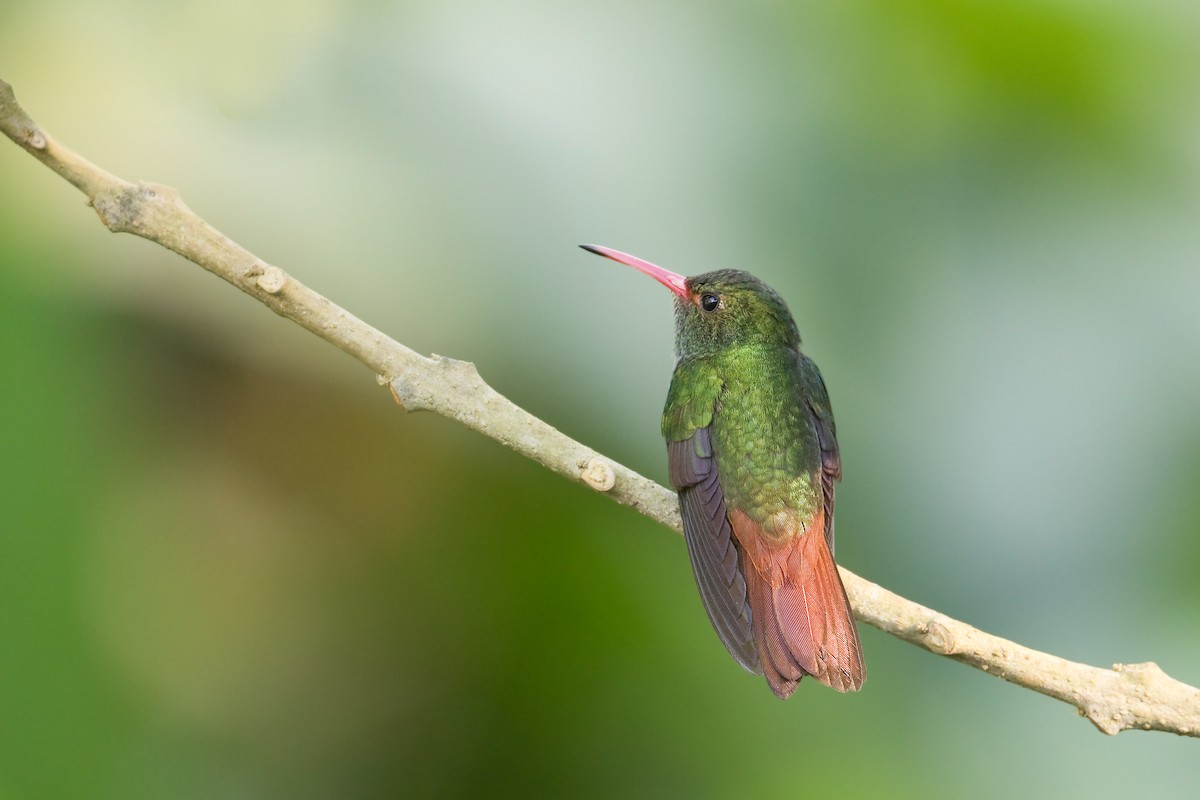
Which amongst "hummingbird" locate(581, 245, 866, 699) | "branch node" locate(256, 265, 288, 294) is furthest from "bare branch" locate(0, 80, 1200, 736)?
"hummingbird" locate(581, 245, 866, 699)

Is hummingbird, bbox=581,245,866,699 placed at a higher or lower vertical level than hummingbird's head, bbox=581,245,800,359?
lower

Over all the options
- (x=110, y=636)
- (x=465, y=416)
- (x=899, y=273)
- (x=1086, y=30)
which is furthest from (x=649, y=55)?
(x=110, y=636)

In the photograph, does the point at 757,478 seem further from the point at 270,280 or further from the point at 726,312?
the point at 270,280

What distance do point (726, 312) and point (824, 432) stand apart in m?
0.34

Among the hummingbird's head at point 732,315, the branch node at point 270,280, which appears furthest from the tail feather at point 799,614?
→ the branch node at point 270,280

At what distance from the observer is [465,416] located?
154 centimetres

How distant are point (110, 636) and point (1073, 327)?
87.4 inches

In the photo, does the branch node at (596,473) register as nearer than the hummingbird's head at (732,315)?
Yes

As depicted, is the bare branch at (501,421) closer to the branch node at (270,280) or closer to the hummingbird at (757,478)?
the branch node at (270,280)

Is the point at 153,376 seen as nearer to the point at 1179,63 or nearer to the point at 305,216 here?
the point at 305,216

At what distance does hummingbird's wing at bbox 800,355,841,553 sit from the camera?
1.88 metres

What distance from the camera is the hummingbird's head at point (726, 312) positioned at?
2.13m

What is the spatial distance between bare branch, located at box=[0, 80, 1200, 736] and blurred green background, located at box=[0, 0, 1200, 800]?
23.3 inches

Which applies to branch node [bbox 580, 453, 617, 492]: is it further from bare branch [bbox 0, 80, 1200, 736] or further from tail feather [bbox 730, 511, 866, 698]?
tail feather [bbox 730, 511, 866, 698]
